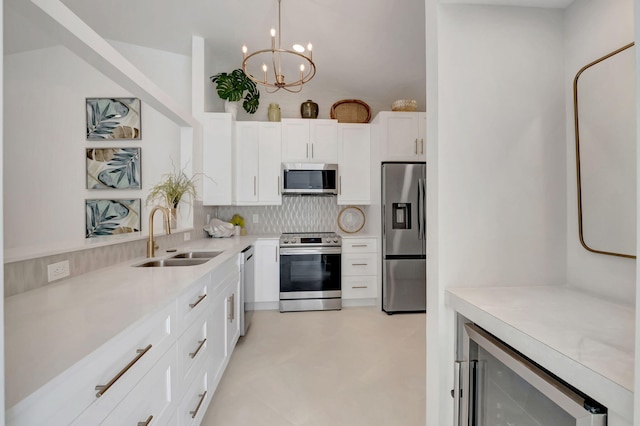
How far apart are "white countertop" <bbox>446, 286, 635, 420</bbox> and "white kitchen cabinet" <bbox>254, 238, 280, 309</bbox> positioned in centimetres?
271

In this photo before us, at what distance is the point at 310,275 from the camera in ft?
12.1

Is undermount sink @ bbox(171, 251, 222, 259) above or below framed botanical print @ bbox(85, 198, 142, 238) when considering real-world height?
below

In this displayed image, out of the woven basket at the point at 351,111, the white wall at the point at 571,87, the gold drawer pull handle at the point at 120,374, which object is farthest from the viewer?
the woven basket at the point at 351,111

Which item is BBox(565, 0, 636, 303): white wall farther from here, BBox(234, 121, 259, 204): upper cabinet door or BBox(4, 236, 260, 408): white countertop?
BBox(234, 121, 259, 204): upper cabinet door

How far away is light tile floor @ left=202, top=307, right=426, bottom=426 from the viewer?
182cm

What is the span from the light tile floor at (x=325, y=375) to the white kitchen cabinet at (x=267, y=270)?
0.36 meters

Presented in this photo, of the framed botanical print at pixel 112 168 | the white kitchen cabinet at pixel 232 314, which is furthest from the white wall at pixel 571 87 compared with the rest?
the framed botanical print at pixel 112 168

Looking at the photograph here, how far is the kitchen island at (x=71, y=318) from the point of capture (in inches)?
25.6

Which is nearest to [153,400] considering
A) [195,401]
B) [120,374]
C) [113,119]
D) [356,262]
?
[120,374]

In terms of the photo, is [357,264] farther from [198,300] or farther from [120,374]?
[120,374]

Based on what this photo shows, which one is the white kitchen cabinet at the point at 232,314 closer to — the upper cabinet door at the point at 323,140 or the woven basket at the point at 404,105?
the upper cabinet door at the point at 323,140

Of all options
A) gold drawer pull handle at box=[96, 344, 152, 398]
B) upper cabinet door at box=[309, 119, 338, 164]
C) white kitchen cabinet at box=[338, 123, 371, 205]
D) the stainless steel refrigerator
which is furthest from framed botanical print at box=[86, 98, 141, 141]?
gold drawer pull handle at box=[96, 344, 152, 398]

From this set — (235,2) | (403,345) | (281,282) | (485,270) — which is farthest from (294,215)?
(485,270)

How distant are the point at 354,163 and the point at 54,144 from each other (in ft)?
11.5
